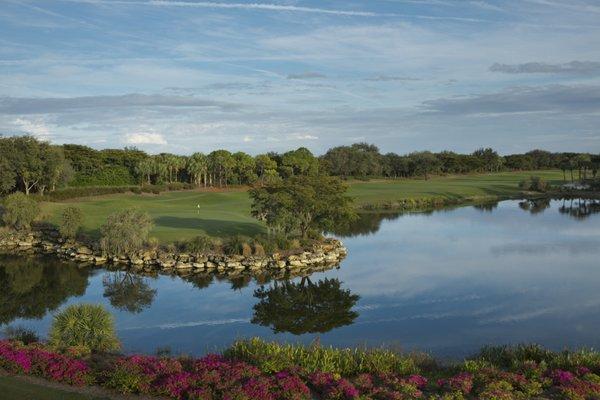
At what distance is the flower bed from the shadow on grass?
3500 centimetres

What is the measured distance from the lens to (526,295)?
34.1 metres

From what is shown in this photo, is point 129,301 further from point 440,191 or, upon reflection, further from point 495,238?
point 440,191

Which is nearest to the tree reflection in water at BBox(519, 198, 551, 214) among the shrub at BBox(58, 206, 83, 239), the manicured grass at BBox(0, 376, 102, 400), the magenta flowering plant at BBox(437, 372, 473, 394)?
the shrub at BBox(58, 206, 83, 239)

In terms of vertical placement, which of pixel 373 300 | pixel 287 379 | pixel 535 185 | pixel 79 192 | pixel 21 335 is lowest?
pixel 373 300

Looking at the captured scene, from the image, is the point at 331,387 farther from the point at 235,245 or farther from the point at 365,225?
the point at 365,225

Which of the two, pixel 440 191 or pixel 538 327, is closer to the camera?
pixel 538 327

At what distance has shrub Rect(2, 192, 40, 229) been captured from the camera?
183 ft

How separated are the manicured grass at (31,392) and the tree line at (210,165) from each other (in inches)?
1618

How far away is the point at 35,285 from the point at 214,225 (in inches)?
827

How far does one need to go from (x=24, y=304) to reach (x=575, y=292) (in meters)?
31.8

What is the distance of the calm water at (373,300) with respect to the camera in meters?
27.0

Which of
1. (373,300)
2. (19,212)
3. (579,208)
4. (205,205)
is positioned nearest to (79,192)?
(205,205)

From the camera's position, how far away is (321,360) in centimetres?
1922

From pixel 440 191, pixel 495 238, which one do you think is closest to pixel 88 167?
pixel 440 191
